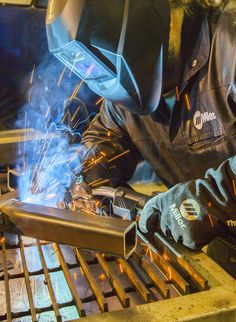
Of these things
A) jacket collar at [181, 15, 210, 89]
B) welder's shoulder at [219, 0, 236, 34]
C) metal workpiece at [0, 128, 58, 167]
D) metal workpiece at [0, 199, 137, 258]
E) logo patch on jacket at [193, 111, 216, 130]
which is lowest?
metal workpiece at [0, 128, 58, 167]

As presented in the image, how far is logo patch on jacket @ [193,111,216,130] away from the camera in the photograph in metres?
1.51

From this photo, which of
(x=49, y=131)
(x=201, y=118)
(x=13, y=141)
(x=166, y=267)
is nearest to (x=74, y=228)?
(x=166, y=267)

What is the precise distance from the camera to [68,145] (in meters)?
2.45

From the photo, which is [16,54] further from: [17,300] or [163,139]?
[17,300]

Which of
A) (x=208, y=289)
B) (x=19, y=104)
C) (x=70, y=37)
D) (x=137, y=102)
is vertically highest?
(x=70, y=37)

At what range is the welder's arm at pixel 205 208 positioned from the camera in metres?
1.12

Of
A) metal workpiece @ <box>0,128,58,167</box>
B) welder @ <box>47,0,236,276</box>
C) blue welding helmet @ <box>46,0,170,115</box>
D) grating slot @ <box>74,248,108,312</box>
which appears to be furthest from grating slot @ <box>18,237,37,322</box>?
metal workpiece @ <box>0,128,58,167</box>

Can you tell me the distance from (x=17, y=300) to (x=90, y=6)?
878mm

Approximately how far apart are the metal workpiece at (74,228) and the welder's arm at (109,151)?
0.82 m

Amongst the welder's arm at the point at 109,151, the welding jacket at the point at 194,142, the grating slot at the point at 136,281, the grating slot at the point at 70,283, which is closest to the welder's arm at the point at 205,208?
the welding jacket at the point at 194,142

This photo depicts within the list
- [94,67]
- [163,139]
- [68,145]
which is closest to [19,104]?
[68,145]

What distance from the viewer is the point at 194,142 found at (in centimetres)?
160

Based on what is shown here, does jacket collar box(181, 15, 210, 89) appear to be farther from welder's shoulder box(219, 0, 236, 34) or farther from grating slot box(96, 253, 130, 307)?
grating slot box(96, 253, 130, 307)

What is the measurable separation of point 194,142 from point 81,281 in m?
0.77
